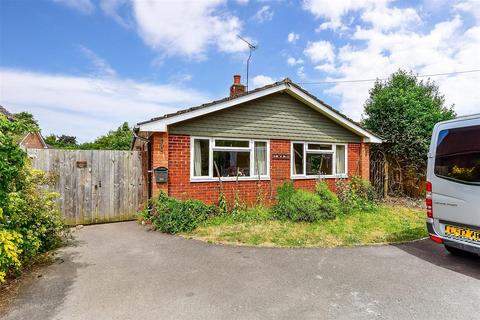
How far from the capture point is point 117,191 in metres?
7.89

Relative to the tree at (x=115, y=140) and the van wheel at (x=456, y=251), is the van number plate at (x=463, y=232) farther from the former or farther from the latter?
the tree at (x=115, y=140)

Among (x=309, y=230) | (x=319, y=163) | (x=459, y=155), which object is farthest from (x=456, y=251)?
(x=319, y=163)

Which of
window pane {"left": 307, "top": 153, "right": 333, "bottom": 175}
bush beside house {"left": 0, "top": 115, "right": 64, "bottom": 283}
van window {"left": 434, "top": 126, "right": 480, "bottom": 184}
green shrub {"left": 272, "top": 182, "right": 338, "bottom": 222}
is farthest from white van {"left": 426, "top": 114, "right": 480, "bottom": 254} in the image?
bush beside house {"left": 0, "top": 115, "right": 64, "bottom": 283}

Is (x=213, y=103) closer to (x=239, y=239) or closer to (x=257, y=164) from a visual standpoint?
(x=257, y=164)

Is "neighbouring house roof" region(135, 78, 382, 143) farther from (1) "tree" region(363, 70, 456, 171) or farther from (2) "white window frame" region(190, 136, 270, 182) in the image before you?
(1) "tree" region(363, 70, 456, 171)

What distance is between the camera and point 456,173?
452 centimetres

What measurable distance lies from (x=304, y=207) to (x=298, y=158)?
8.85 ft

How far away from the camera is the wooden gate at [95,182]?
23.9ft

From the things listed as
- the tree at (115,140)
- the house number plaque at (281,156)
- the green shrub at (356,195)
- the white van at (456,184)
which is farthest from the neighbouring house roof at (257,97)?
the tree at (115,140)

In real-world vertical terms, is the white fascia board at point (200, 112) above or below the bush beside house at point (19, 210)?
above

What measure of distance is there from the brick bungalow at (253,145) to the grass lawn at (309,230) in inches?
50.0

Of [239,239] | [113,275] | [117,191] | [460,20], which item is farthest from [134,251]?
[460,20]

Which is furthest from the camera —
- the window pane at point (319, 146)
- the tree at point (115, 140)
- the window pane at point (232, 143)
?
the tree at point (115, 140)

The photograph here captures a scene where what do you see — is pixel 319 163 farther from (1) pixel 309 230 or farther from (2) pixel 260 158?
(1) pixel 309 230
